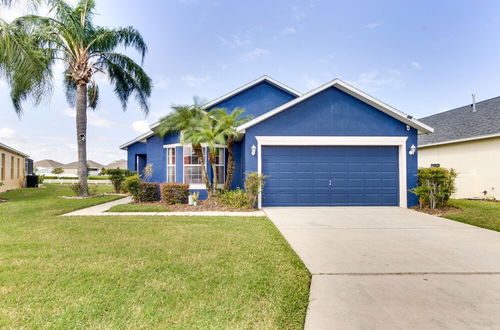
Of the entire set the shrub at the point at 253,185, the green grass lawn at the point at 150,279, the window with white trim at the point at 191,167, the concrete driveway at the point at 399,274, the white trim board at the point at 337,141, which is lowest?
the concrete driveway at the point at 399,274

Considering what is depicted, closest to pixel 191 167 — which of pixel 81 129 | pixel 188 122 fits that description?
pixel 188 122

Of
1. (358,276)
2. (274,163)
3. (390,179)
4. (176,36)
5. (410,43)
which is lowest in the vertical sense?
(358,276)

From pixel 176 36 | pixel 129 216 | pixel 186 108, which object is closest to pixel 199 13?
pixel 176 36

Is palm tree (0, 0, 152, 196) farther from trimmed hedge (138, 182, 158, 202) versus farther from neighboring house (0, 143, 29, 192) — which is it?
neighboring house (0, 143, 29, 192)

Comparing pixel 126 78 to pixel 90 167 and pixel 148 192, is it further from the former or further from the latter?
pixel 90 167

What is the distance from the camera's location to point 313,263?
4.16 m

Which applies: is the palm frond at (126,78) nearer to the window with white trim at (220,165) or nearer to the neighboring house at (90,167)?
the window with white trim at (220,165)

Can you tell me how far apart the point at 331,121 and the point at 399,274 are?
7.46 m

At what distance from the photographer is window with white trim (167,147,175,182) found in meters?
12.0

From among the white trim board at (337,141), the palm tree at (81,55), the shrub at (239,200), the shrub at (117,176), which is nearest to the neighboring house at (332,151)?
the white trim board at (337,141)

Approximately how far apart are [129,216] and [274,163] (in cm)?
580

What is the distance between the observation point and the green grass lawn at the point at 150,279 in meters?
2.57

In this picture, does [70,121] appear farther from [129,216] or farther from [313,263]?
[313,263]

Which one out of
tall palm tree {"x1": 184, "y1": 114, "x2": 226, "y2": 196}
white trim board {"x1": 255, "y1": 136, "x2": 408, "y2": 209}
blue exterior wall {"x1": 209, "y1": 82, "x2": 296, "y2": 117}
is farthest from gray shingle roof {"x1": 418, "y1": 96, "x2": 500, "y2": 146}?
tall palm tree {"x1": 184, "y1": 114, "x2": 226, "y2": 196}
